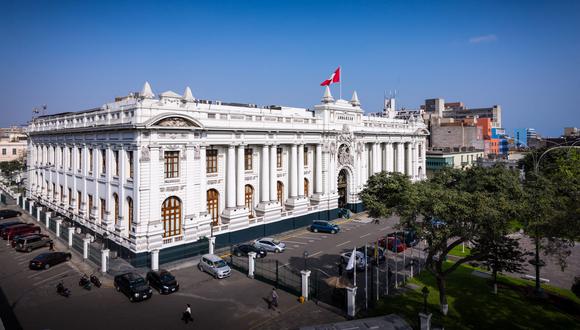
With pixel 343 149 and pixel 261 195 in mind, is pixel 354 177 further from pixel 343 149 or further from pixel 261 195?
pixel 261 195

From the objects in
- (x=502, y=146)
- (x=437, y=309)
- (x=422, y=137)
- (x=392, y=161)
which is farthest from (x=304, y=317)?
(x=502, y=146)

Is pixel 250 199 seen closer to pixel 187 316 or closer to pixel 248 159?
pixel 248 159

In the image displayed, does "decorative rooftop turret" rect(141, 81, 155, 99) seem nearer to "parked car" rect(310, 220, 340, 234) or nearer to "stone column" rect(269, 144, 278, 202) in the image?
"stone column" rect(269, 144, 278, 202)

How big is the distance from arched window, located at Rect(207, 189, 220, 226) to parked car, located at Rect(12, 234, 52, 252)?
1466 cm

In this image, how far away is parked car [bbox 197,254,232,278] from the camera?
29.5 meters

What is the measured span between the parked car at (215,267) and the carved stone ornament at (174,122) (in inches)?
442

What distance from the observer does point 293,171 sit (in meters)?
45.8

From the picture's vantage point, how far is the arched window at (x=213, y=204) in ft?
127

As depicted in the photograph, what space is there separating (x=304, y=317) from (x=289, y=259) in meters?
10.9

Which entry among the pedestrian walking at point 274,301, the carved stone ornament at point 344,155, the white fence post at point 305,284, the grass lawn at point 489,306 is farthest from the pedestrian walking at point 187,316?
the carved stone ornament at point 344,155

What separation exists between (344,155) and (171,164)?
987 inches

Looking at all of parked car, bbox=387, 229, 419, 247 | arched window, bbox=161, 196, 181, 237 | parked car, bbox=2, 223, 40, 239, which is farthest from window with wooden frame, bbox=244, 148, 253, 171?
parked car, bbox=2, 223, 40, 239

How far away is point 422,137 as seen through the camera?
2717 inches

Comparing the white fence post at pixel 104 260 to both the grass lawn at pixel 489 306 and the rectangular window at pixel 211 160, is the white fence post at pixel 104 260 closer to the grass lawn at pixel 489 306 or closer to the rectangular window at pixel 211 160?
the rectangular window at pixel 211 160
